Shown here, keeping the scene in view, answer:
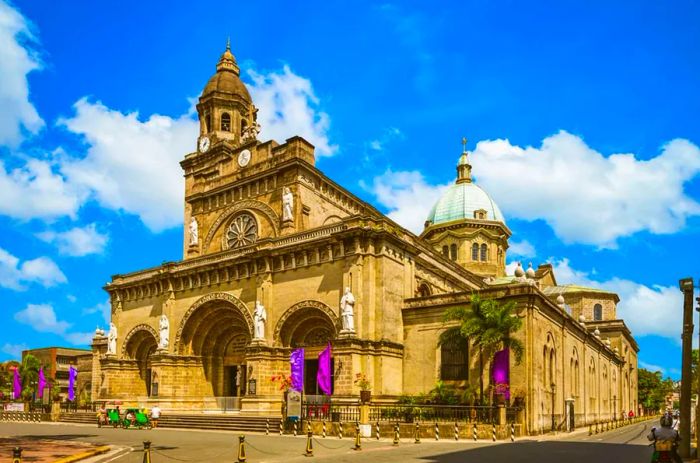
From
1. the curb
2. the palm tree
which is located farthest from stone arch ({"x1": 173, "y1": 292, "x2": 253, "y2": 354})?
the curb

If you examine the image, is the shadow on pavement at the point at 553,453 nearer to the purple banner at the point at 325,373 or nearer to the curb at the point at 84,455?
the curb at the point at 84,455

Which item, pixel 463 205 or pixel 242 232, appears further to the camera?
pixel 463 205

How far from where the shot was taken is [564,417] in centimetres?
4122

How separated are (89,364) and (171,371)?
3210 cm

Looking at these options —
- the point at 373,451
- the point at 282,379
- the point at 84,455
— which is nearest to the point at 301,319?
the point at 282,379

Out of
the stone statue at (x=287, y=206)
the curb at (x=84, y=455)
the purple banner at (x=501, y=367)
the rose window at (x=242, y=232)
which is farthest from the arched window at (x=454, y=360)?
the curb at (x=84, y=455)

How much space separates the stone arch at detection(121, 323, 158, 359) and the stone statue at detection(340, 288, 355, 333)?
19.2 m

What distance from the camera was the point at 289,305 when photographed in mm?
42625

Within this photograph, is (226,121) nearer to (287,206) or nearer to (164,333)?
(287,206)

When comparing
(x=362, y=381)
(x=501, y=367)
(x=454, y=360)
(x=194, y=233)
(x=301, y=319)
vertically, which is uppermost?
(x=194, y=233)

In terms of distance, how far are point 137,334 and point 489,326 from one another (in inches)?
1204

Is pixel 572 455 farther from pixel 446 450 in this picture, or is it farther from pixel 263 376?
pixel 263 376

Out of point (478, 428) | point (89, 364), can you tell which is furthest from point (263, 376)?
point (89, 364)

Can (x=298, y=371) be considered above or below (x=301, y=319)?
below
